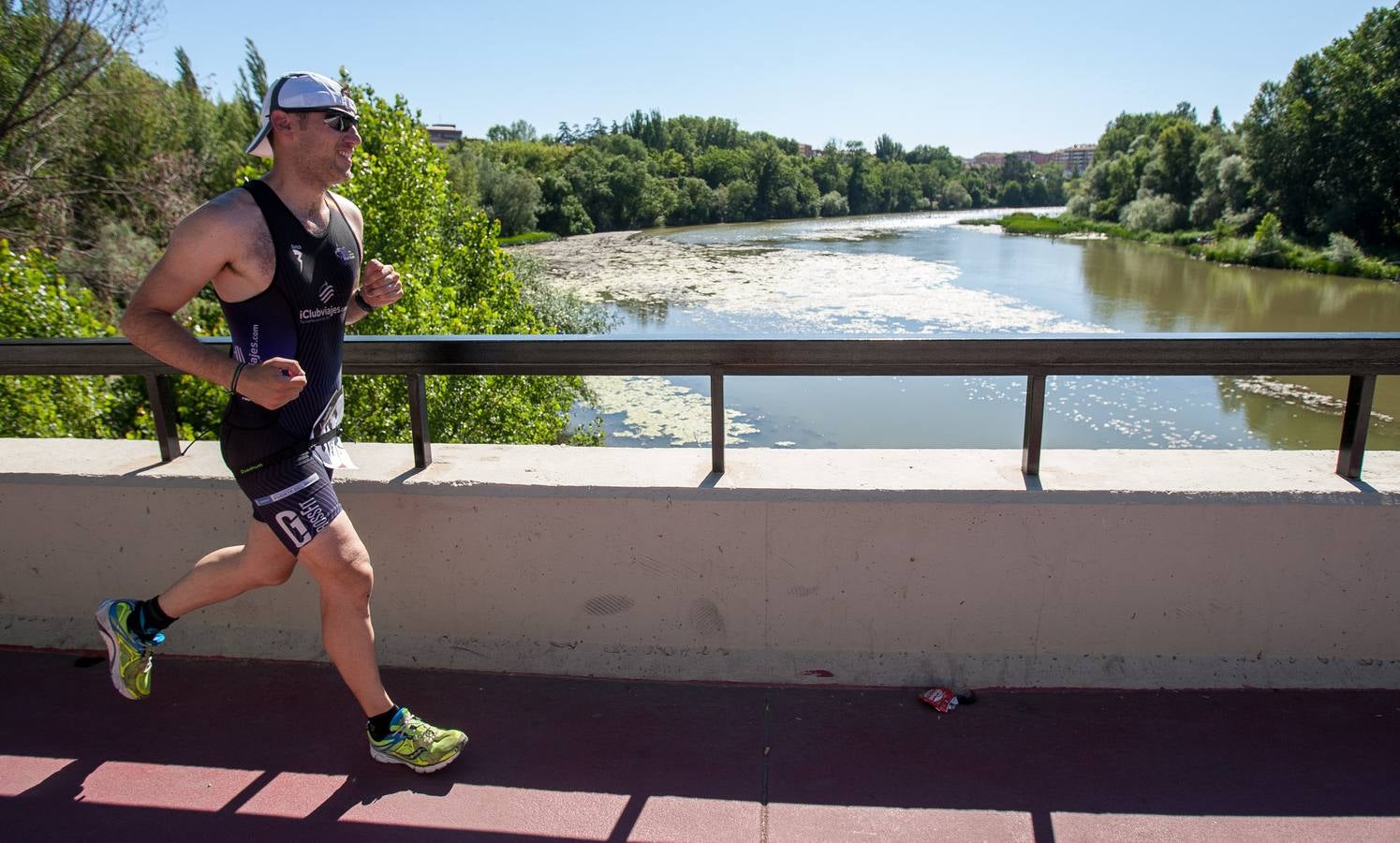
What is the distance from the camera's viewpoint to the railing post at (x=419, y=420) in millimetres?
3381

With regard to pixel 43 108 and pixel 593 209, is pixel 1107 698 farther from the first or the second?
pixel 593 209

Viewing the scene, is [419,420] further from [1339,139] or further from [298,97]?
[1339,139]

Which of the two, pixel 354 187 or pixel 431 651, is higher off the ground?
pixel 354 187

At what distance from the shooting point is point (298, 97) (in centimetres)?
248

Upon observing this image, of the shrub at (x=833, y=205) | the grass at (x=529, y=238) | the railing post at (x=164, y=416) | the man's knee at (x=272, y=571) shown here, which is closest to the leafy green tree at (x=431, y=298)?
the railing post at (x=164, y=416)

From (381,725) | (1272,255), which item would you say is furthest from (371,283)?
(1272,255)

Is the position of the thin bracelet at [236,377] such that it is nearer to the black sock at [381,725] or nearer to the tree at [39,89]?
the black sock at [381,725]

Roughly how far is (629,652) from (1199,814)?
1.80m

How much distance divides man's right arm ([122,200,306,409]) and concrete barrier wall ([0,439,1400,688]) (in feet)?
3.12

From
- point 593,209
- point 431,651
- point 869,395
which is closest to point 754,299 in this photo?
point 869,395

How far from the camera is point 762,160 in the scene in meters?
118

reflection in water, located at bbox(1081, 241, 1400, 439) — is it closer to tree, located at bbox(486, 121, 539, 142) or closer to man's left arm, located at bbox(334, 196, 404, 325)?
man's left arm, located at bbox(334, 196, 404, 325)

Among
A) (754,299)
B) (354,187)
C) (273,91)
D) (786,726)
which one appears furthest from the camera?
(754,299)

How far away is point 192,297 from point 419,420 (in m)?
1.08
